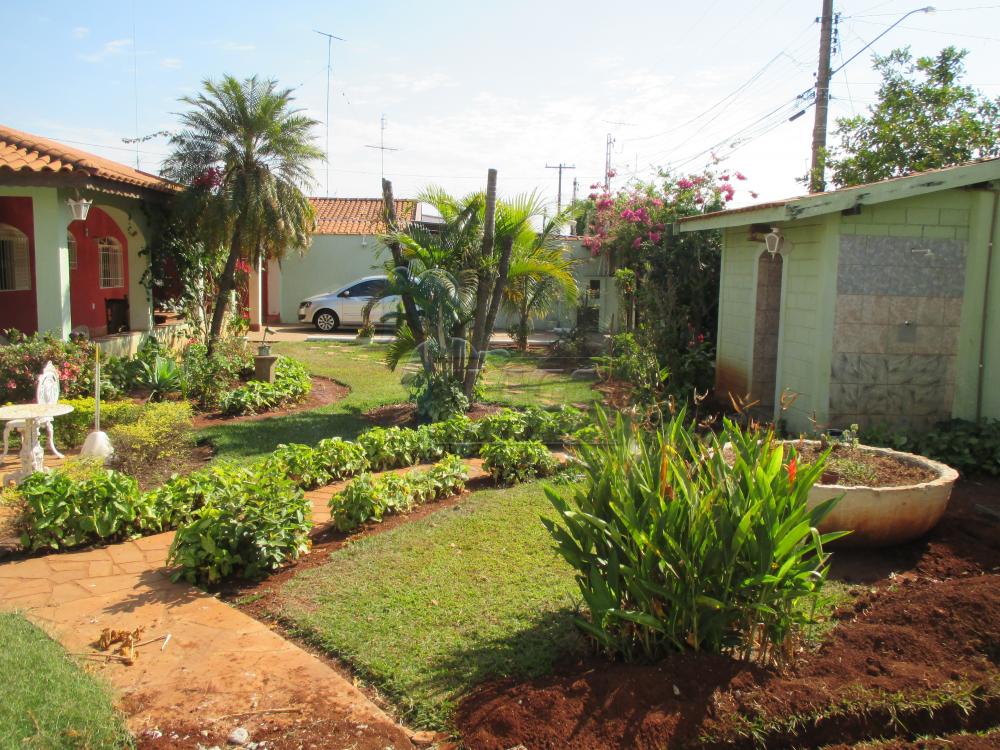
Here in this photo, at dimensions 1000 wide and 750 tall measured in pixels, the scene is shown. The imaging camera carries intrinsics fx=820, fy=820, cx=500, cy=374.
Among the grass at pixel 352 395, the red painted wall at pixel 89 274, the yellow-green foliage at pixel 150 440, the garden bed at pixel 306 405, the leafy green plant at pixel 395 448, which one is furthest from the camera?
the red painted wall at pixel 89 274

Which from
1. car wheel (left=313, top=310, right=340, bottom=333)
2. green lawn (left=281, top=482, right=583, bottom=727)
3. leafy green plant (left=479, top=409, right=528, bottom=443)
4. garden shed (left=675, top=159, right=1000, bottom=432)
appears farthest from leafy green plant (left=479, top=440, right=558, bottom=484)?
car wheel (left=313, top=310, right=340, bottom=333)

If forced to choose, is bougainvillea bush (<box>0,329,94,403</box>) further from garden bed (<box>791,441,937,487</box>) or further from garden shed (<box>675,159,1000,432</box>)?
garden bed (<box>791,441,937,487</box>)

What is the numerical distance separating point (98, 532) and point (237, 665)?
2.26 m

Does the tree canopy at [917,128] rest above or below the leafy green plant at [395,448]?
above

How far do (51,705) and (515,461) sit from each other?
4673mm

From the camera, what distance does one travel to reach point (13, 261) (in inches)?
548

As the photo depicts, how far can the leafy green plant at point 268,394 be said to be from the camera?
35.3ft

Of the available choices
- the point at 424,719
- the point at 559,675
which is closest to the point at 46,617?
the point at 424,719

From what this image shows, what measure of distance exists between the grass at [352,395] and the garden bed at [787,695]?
551cm

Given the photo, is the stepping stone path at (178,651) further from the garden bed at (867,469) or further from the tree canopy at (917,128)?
the tree canopy at (917,128)


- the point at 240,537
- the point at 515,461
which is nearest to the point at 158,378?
the point at 515,461

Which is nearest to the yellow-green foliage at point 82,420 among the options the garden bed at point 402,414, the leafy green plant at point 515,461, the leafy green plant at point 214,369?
the leafy green plant at point 214,369

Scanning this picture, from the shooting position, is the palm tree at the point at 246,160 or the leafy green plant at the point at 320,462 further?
the palm tree at the point at 246,160

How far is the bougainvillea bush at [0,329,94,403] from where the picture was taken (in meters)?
9.78
